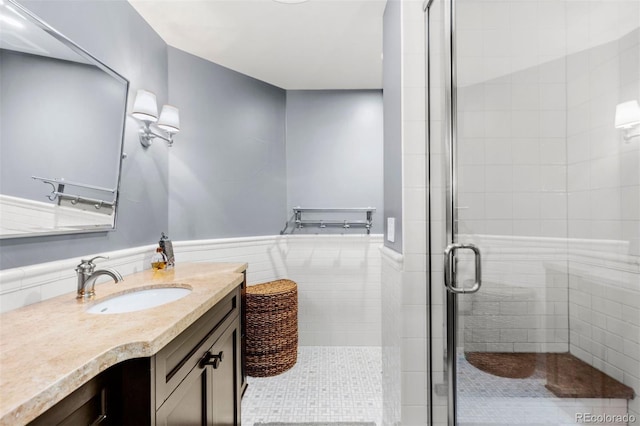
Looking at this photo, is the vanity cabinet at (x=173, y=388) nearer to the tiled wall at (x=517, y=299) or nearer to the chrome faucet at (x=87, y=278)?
the chrome faucet at (x=87, y=278)

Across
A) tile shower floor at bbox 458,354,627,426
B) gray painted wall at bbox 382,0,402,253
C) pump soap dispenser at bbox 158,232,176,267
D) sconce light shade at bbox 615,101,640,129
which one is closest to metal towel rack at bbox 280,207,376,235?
gray painted wall at bbox 382,0,402,253

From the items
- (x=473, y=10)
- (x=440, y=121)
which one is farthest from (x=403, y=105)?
(x=473, y=10)

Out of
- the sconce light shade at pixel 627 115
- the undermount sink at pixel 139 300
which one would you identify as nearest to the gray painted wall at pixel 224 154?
the undermount sink at pixel 139 300

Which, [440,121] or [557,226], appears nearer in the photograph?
[557,226]

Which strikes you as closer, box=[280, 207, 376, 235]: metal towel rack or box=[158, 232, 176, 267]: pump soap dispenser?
box=[158, 232, 176, 267]: pump soap dispenser

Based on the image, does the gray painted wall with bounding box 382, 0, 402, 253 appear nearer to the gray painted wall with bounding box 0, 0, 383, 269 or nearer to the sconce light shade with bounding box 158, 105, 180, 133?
the gray painted wall with bounding box 0, 0, 383, 269

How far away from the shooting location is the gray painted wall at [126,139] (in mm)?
1148

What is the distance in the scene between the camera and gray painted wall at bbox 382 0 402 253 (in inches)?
57.5

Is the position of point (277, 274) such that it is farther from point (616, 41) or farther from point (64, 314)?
point (616, 41)

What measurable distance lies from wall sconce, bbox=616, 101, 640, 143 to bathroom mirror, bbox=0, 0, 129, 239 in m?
1.78

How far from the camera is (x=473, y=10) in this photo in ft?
3.84

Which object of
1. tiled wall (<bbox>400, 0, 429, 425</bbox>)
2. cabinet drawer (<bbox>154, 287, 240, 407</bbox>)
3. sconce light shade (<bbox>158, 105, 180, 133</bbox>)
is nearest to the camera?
cabinet drawer (<bbox>154, 287, 240, 407</bbox>)

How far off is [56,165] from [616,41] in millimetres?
1832

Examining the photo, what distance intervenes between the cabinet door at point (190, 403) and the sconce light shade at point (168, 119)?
1489 mm
